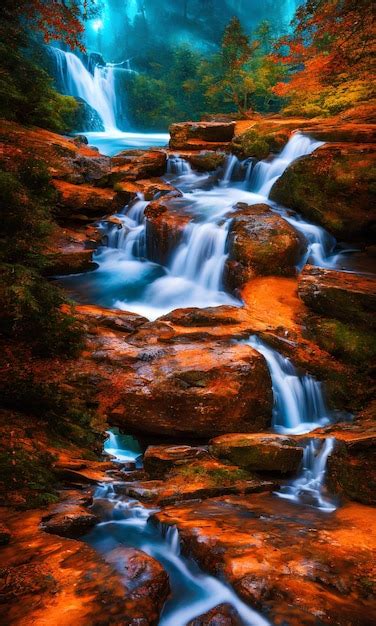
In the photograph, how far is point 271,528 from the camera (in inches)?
151

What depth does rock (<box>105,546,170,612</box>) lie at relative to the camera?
108 inches

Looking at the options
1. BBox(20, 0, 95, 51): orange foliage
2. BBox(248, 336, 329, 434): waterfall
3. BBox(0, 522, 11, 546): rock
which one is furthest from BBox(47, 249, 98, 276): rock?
BBox(0, 522, 11, 546): rock

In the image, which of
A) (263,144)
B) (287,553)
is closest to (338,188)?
(263,144)

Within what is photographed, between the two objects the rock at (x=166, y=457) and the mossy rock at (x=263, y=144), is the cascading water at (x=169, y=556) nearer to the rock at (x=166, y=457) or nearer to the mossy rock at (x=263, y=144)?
the rock at (x=166, y=457)

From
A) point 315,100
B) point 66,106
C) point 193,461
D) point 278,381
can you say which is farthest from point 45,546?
point 315,100

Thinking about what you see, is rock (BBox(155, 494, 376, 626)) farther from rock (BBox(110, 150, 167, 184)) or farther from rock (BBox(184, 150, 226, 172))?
rock (BBox(184, 150, 226, 172))

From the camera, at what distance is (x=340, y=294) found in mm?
7711

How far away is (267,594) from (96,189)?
11.7 metres

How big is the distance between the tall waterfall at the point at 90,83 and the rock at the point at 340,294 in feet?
80.7

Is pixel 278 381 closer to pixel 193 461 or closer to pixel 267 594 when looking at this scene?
pixel 193 461

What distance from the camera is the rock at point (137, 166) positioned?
43.4 feet

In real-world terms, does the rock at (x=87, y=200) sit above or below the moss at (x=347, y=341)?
above

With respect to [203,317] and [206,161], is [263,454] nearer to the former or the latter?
[203,317]

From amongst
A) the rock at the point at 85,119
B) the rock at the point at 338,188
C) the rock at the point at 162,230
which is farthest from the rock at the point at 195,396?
the rock at the point at 85,119
